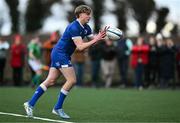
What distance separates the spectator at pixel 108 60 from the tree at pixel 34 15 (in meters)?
22.5

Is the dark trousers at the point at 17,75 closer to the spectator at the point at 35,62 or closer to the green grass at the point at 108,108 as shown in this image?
the spectator at the point at 35,62

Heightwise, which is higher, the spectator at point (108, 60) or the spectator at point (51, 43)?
the spectator at point (51, 43)

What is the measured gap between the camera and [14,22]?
157 feet

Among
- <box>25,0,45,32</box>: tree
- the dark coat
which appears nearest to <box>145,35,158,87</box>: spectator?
the dark coat

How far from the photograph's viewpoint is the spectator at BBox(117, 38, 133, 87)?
1027 inches

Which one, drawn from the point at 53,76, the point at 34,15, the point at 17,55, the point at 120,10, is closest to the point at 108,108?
the point at 53,76

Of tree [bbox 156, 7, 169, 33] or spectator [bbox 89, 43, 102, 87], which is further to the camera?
tree [bbox 156, 7, 169, 33]

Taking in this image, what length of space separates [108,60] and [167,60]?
7.82 ft

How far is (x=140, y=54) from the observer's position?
84.5 ft

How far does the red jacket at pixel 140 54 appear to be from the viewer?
A: 83.8 feet

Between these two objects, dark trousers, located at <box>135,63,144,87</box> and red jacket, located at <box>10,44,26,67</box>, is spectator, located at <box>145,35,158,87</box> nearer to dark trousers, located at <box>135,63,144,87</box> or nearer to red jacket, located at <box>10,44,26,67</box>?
dark trousers, located at <box>135,63,144,87</box>

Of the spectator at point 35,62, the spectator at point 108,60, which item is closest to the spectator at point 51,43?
the spectator at point 35,62

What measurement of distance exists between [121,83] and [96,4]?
23233 millimetres

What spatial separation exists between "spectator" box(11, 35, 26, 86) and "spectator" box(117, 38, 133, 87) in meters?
3.91
